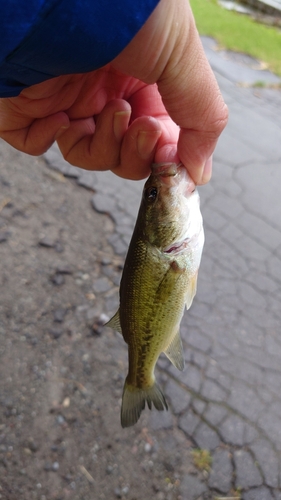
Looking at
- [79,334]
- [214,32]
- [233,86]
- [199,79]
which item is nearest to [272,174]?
[233,86]

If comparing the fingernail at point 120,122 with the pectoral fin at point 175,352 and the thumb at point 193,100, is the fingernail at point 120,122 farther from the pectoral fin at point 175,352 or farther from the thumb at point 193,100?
the pectoral fin at point 175,352

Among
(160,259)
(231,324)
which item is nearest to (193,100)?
(160,259)

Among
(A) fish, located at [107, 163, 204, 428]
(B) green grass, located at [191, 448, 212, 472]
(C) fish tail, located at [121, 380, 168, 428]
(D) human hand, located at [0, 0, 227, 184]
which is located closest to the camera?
(D) human hand, located at [0, 0, 227, 184]

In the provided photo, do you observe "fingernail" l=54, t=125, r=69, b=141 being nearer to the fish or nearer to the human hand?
the human hand

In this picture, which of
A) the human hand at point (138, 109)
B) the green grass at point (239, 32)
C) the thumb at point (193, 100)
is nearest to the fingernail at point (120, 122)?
the human hand at point (138, 109)

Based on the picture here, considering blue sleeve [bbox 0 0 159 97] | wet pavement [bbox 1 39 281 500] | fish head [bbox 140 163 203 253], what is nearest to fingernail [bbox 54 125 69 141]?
fish head [bbox 140 163 203 253]

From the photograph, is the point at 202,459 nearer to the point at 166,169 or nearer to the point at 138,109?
the point at 166,169
